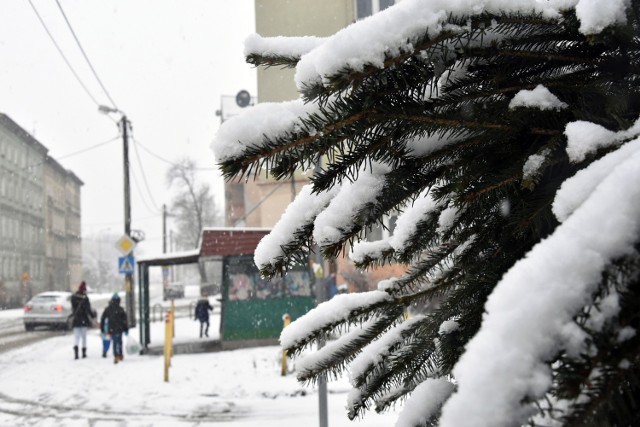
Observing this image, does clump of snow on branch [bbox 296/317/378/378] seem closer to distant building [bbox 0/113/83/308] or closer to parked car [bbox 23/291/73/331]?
parked car [bbox 23/291/73/331]

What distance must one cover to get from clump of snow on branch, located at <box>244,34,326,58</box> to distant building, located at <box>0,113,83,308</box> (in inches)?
1875

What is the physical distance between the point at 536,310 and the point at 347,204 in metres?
0.56

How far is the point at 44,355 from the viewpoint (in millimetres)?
14578

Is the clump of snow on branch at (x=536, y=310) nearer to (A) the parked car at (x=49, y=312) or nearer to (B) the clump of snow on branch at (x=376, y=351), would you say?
(B) the clump of snow on branch at (x=376, y=351)

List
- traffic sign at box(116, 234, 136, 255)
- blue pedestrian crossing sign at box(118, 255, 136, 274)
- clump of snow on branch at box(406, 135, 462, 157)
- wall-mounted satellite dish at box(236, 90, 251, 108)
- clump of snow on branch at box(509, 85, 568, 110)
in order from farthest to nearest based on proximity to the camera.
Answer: wall-mounted satellite dish at box(236, 90, 251, 108)
blue pedestrian crossing sign at box(118, 255, 136, 274)
traffic sign at box(116, 234, 136, 255)
clump of snow on branch at box(406, 135, 462, 157)
clump of snow on branch at box(509, 85, 568, 110)

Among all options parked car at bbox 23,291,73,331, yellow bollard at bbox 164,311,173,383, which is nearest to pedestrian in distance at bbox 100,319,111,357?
yellow bollard at bbox 164,311,173,383

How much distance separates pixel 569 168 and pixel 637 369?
438 mm

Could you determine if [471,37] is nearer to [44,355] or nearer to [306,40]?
[306,40]

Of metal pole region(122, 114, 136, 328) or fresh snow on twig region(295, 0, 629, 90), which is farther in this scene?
metal pole region(122, 114, 136, 328)

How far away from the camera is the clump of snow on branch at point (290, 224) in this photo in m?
1.13

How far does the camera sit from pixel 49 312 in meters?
20.5

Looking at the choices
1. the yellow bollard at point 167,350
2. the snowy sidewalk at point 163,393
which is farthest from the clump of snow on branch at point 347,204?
the yellow bollard at point 167,350

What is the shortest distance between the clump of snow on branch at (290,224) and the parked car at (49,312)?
21657 millimetres

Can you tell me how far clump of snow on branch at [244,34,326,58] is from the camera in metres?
1.19
